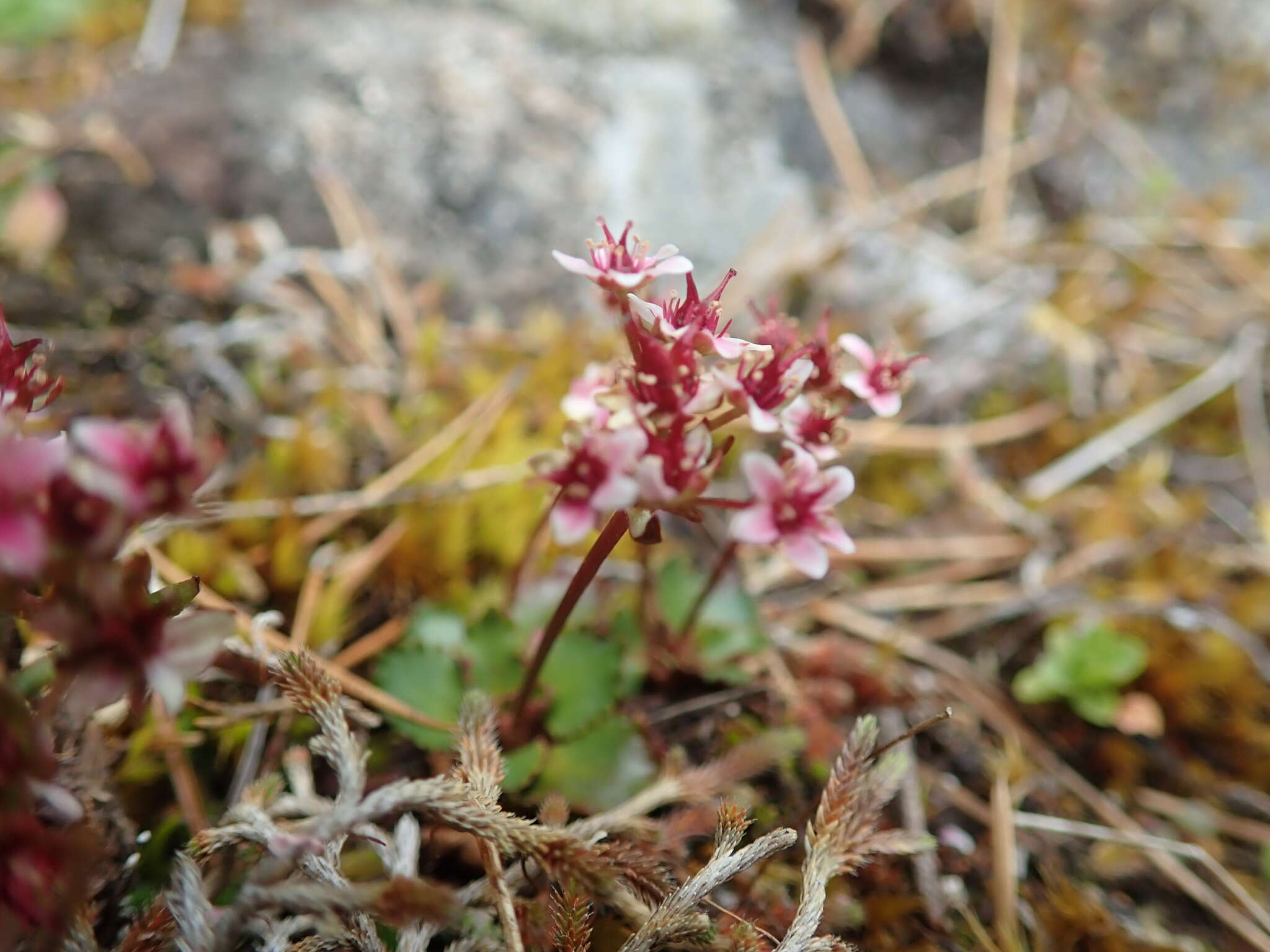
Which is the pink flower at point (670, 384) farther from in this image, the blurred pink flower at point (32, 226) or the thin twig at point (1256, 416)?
the thin twig at point (1256, 416)

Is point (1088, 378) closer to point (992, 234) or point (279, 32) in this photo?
point (992, 234)

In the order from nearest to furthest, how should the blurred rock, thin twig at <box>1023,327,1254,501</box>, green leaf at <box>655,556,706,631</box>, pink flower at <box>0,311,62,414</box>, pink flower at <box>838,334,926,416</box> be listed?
1. pink flower at <box>0,311,62,414</box>
2. pink flower at <box>838,334,926,416</box>
3. green leaf at <box>655,556,706,631</box>
4. thin twig at <box>1023,327,1254,501</box>
5. the blurred rock

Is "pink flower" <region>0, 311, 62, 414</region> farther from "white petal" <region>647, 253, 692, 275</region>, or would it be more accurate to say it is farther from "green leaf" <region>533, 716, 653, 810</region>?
"green leaf" <region>533, 716, 653, 810</region>

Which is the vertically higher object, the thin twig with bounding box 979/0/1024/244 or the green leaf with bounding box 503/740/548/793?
the thin twig with bounding box 979/0/1024/244

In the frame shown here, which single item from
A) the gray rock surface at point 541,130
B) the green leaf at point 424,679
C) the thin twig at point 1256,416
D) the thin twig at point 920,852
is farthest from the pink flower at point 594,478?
the thin twig at point 1256,416

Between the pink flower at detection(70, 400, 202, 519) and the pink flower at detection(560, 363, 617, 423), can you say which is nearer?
the pink flower at detection(70, 400, 202, 519)

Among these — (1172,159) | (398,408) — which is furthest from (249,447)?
(1172,159)

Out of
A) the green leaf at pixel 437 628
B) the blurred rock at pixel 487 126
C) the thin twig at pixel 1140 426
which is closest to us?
the green leaf at pixel 437 628

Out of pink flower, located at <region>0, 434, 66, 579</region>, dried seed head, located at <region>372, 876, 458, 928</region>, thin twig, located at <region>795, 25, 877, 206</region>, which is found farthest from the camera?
thin twig, located at <region>795, 25, 877, 206</region>

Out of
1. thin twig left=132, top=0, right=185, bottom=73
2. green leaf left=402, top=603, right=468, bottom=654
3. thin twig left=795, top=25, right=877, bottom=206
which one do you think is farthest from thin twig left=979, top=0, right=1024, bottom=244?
thin twig left=132, top=0, right=185, bottom=73
